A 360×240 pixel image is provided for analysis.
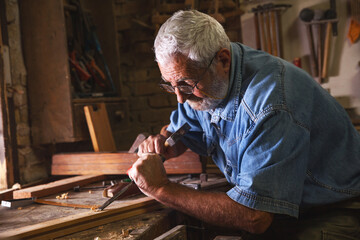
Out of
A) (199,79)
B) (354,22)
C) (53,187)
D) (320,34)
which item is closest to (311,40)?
(320,34)

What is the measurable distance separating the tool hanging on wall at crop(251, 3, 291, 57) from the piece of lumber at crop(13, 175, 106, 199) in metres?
2.18

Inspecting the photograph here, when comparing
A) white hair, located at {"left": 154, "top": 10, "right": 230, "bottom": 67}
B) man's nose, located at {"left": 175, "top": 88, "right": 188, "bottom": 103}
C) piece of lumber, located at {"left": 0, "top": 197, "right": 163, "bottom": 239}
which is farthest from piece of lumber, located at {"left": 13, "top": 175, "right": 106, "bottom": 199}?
white hair, located at {"left": 154, "top": 10, "right": 230, "bottom": 67}

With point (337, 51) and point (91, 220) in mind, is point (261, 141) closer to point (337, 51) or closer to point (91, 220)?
point (91, 220)

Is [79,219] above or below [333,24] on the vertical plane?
below

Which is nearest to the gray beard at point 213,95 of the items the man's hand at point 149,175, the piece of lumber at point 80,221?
the man's hand at point 149,175

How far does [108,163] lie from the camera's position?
2.80 meters

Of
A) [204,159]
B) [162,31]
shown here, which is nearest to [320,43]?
[204,159]

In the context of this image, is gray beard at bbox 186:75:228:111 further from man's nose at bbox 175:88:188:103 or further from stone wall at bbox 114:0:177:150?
stone wall at bbox 114:0:177:150

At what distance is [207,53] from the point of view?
1.73 meters

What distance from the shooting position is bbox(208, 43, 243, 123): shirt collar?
1794 mm

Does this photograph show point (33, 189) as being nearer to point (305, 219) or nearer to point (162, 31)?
point (162, 31)

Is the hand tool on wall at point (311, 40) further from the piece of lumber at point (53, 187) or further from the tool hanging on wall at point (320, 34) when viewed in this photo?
the piece of lumber at point (53, 187)

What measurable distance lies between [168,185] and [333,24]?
2.66 meters

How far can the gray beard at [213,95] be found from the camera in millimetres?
1814
